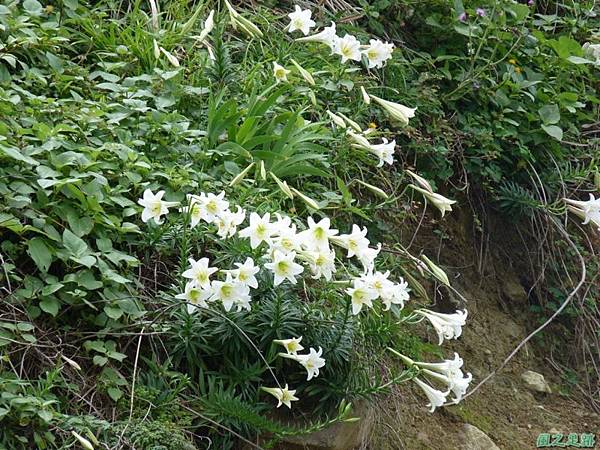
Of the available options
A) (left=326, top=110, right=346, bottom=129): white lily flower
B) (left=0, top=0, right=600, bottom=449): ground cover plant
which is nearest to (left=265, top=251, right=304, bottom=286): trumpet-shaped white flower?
(left=0, top=0, right=600, bottom=449): ground cover plant

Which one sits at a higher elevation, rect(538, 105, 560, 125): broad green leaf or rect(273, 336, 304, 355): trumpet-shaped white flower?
rect(273, 336, 304, 355): trumpet-shaped white flower

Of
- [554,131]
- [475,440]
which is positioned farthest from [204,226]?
[554,131]

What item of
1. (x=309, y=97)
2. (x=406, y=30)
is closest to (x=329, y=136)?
(x=309, y=97)

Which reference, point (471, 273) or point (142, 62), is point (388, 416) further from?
point (142, 62)

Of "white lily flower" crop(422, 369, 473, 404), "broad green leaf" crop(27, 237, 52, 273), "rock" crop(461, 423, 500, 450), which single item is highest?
"broad green leaf" crop(27, 237, 52, 273)

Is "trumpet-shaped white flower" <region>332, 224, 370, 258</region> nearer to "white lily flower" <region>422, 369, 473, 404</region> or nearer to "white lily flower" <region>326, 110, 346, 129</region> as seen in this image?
"white lily flower" <region>422, 369, 473, 404</region>

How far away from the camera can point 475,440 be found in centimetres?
376

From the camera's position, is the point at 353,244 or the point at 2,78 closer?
the point at 353,244

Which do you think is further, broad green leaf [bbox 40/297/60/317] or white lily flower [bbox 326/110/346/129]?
white lily flower [bbox 326/110/346/129]

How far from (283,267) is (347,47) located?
1.31 meters

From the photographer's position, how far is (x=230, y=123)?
3.69 m

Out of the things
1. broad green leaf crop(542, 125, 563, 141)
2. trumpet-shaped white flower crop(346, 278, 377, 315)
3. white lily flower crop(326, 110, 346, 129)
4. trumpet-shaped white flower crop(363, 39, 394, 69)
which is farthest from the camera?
broad green leaf crop(542, 125, 563, 141)

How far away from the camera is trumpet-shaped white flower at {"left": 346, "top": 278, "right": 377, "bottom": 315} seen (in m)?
2.87

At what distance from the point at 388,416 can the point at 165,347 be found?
906mm
